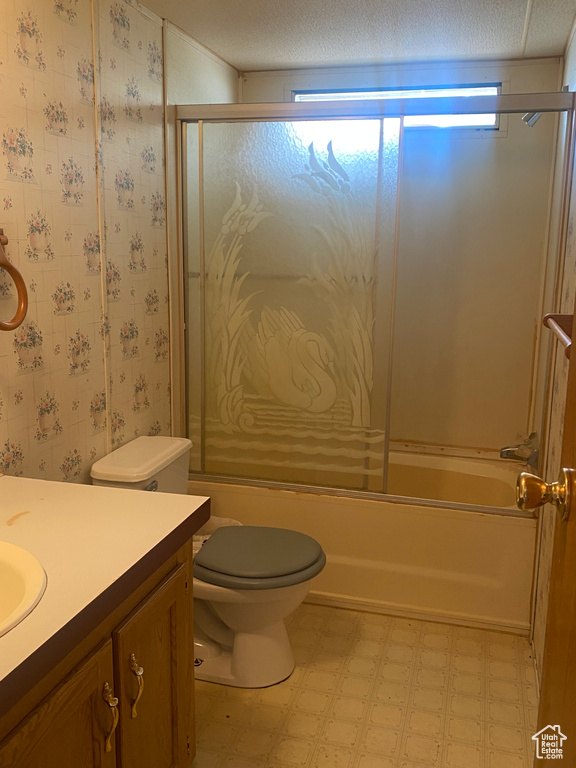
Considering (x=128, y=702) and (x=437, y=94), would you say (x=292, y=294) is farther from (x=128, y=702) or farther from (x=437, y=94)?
(x=128, y=702)

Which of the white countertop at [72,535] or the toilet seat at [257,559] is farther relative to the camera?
the toilet seat at [257,559]

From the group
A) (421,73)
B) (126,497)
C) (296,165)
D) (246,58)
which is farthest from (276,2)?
(126,497)

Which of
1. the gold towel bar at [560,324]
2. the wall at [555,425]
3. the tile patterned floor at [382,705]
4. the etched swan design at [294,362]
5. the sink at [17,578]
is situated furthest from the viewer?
the etched swan design at [294,362]

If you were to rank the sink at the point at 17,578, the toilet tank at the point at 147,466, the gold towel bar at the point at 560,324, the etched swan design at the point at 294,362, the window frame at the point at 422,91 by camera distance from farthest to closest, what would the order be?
the window frame at the point at 422,91 < the etched swan design at the point at 294,362 < the toilet tank at the point at 147,466 < the gold towel bar at the point at 560,324 < the sink at the point at 17,578

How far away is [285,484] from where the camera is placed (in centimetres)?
280

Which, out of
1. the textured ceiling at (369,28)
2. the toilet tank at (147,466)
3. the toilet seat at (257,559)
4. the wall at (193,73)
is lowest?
the toilet seat at (257,559)

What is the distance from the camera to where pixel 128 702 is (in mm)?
1338

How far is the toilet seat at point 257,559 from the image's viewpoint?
2.11 metres

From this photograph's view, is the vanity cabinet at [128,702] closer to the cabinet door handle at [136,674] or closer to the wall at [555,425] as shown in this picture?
the cabinet door handle at [136,674]

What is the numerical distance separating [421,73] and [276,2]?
1.08 m

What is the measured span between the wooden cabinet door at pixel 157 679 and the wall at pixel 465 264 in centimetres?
214

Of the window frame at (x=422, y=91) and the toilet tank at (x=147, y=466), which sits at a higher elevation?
the window frame at (x=422, y=91)

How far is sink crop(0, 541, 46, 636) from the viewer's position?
116 cm

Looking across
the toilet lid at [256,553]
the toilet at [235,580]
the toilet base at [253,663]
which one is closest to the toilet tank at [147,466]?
the toilet at [235,580]
